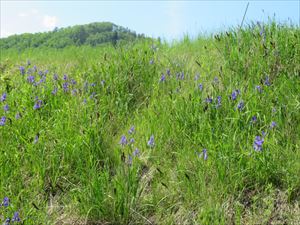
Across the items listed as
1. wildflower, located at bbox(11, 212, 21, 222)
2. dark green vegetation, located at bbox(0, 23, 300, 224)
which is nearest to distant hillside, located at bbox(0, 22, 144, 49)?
dark green vegetation, located at bbox(0, 23, 300, 224)

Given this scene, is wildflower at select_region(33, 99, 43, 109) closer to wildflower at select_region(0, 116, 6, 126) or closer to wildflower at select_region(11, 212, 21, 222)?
wildflower at select_region(0, 116, 6, 126)

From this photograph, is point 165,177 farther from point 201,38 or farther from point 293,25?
point 201,38

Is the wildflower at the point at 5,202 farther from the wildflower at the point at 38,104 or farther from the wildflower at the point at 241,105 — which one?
the wildflower at the point at 241,105

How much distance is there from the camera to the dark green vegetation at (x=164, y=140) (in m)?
3.28

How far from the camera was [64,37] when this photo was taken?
3662 centimetres

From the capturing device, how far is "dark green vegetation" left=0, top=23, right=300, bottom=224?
3.28 meters

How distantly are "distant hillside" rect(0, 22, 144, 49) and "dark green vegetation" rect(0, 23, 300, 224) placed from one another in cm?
215

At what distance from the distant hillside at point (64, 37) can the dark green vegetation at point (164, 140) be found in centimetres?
215

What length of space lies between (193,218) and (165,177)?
0.49 metres

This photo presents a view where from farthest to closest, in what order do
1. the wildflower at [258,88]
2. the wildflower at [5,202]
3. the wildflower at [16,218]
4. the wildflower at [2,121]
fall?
1. the wildflower at [2,121]
2. the wildflower at [258,88]
3. the wildflower at [5,202]
4. the wildflower at [16,218]

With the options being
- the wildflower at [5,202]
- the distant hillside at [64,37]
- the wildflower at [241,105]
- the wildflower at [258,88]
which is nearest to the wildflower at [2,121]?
the wildflower at [5,202]

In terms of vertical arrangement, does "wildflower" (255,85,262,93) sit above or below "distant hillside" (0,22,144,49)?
below

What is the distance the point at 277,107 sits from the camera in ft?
13.0

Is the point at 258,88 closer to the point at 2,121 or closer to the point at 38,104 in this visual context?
the point at 38,104
